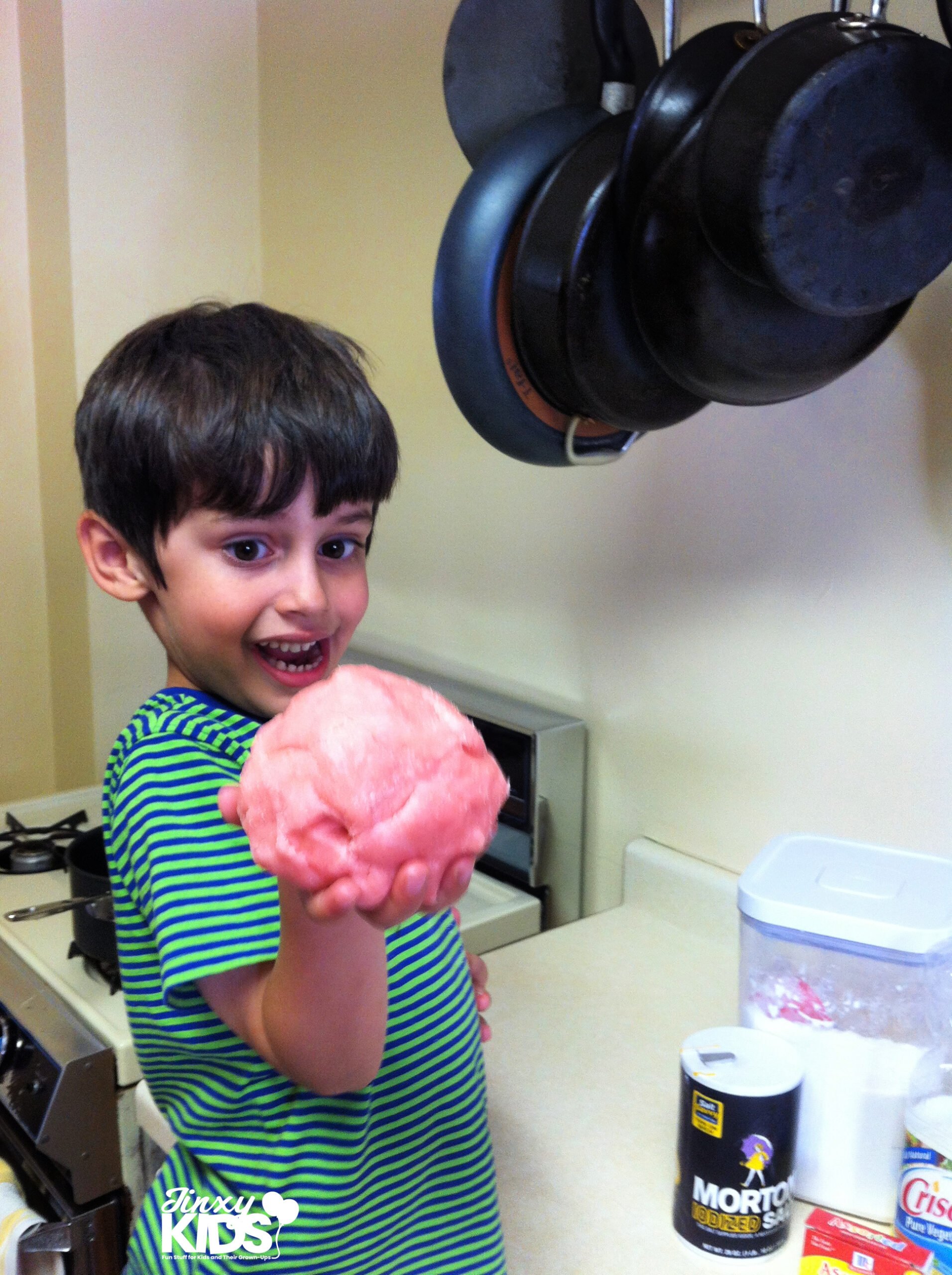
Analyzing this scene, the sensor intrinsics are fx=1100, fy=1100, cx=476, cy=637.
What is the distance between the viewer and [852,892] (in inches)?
31.5

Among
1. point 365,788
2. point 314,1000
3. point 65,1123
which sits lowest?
point 65,1123

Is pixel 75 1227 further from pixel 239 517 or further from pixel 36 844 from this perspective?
pixel 239 517

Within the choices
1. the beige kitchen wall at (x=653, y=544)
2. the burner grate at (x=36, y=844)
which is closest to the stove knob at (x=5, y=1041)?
the burner grate at (x=36, y=844)

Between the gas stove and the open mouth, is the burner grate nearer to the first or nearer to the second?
the gas stove

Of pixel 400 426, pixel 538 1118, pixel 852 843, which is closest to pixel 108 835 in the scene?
pixel 538 1118

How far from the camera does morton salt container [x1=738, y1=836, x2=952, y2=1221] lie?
747 millimetres

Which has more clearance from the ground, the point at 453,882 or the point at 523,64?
the point at 523,64

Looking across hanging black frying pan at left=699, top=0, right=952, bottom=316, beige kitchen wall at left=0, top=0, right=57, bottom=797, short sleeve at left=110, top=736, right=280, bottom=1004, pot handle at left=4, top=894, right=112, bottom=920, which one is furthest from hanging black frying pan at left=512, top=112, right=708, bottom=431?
beige kitchen wall at left=0, top=0, right=57, bottom=797

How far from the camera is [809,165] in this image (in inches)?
26.9

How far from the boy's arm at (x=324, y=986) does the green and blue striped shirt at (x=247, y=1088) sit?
3cm

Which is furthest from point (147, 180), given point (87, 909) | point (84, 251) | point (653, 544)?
point (87, 909)

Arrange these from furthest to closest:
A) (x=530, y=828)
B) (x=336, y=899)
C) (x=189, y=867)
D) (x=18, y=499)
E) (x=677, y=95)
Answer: (x=18, y=499)
(x=530, y=828)
(x=677, y=95)
(x=189, y=867)
(x=336, y=899)

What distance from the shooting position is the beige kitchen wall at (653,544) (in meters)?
0.97

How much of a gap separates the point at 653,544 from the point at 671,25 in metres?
0.51
